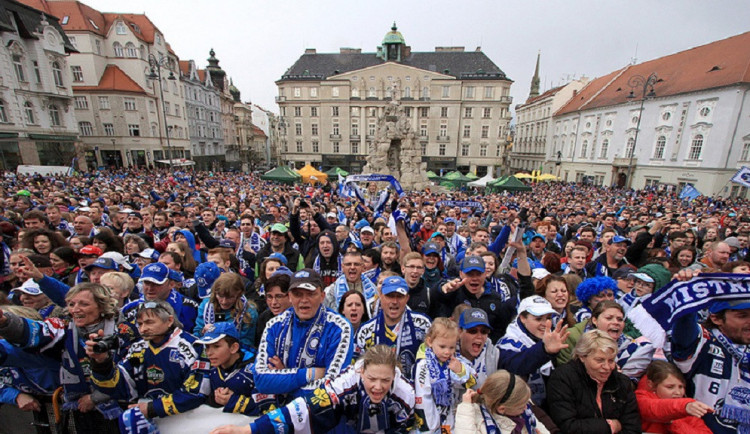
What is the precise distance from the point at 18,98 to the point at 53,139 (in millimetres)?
3736

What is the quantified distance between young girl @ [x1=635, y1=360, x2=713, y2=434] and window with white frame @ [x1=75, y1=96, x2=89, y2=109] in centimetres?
5139

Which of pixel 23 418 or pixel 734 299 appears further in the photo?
pixel 23 418

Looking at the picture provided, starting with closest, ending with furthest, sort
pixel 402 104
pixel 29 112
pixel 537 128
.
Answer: pixel 29 112 → pixel 402 104 → pixel 537 128

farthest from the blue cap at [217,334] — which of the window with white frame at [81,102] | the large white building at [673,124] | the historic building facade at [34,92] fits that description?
the window with white frame at [81,102]

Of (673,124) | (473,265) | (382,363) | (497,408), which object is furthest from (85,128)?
(673,124)

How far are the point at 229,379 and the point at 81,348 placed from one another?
139 centimetres

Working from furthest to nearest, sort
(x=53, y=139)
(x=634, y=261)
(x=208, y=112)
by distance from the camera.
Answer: (x=208, y=112) → (x=53, y=139) → (x=634, y=261)

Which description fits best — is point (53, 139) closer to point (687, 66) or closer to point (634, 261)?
point (634, 261)

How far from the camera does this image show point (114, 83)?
37188 millimetres

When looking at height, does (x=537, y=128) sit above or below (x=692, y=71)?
below

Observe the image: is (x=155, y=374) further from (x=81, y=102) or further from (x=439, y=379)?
(x=81, y=102)

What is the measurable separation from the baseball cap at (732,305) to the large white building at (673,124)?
23128 millimetres

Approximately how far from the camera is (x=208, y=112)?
55188 millimetres

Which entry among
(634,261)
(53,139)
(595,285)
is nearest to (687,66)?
(634,261)
